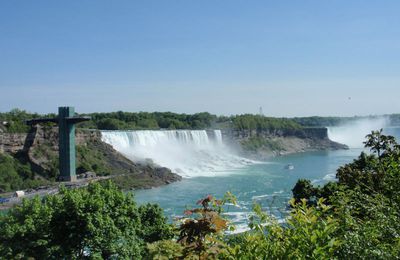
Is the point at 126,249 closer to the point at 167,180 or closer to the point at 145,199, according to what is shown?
the point at 145,199

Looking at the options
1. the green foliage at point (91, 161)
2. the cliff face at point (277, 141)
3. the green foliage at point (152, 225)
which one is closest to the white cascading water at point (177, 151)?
the green foliage at point (91, 161)

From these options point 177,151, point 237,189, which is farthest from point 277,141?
point 237,189

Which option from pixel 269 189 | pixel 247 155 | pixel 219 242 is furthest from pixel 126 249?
pixel 247 155

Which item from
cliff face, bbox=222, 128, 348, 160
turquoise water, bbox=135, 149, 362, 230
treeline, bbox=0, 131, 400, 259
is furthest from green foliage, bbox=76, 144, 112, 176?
cliff face, bbox=222, 128, 348, 160

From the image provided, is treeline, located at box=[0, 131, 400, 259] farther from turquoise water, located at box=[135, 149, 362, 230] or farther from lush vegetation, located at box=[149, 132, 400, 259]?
turquoise water, located at box=[135, 149, 362, 230]

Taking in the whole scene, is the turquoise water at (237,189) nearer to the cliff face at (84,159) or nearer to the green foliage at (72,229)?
the cliff face at (84,159)
